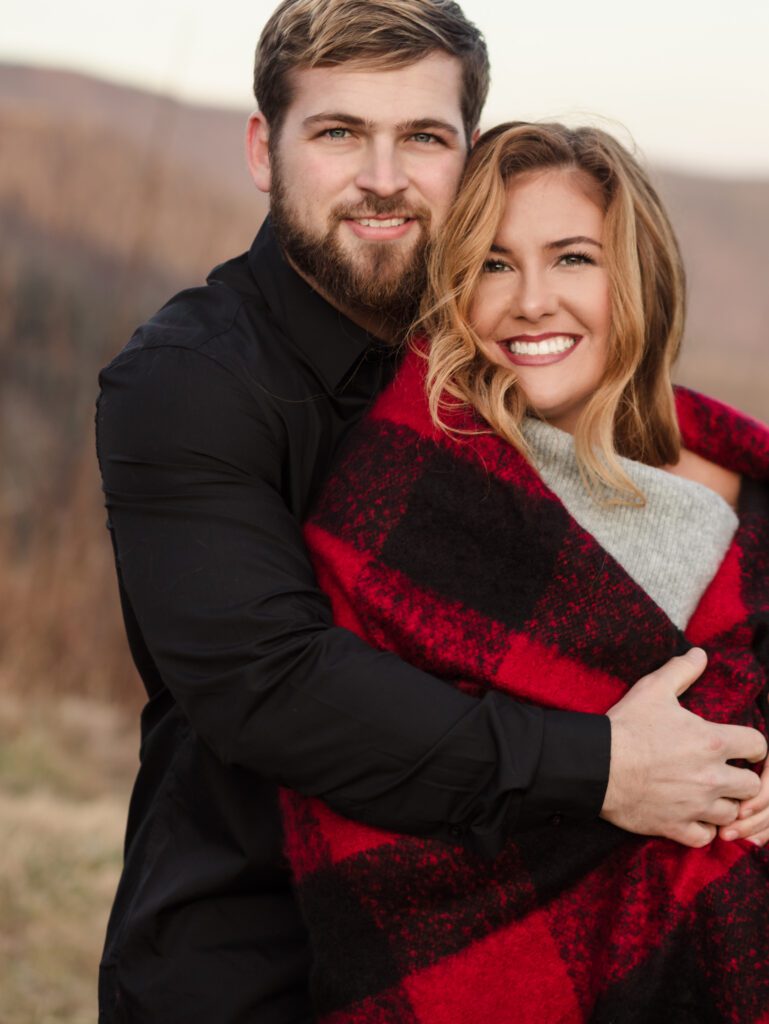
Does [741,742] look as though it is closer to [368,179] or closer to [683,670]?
[683,670]

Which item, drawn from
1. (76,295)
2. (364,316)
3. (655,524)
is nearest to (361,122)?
(364,316)

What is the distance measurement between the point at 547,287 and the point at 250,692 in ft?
2.94

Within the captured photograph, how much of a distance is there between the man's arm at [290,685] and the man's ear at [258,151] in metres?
0.73

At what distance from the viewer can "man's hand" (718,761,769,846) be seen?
1778 mm

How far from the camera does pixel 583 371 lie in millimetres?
2166

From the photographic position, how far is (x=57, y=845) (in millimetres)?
4488

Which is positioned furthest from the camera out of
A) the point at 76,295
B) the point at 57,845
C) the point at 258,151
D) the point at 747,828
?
the point at 76,295

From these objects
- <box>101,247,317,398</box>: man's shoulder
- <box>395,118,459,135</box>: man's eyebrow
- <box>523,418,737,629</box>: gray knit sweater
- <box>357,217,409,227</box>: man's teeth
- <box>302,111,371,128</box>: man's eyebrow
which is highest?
<box>395,118,459,135</box>: man's eyebrow

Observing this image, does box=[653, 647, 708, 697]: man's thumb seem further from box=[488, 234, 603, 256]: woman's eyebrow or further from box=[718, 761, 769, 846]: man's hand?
box=[488, 234, 603, 256]: woman's eyebrow

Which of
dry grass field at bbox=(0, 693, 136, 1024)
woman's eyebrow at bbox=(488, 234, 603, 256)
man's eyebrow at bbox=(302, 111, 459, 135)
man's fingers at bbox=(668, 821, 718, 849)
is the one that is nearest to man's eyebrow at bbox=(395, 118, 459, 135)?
man's eyebrow at bbox=(302, 111, 459, 135)

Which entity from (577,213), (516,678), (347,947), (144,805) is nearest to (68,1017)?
(144,805)

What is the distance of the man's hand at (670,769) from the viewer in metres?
1.71

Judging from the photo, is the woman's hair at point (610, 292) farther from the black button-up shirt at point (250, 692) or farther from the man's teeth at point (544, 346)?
the black button-up shirt at point (250, 692)

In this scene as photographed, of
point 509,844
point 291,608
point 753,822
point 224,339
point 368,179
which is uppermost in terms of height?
point 368,179
